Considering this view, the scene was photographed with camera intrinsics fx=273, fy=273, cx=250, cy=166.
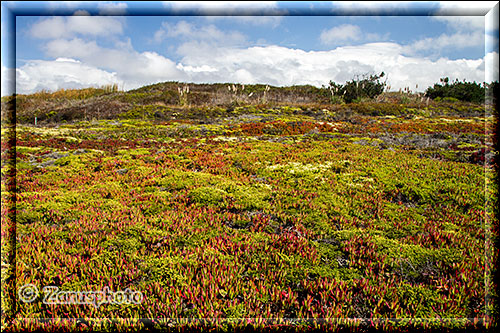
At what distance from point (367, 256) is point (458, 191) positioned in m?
4.75

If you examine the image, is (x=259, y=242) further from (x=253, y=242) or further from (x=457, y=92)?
(x=457, y=92)

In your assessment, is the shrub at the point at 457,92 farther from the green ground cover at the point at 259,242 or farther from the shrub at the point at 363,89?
the green ground cover at the point at 259,242

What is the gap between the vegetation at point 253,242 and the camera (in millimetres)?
3570

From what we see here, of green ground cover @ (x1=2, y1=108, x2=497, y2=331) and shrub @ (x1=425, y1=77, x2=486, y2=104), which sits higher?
shrub @ (x1=425, y1=77, x2=486, y2=104)

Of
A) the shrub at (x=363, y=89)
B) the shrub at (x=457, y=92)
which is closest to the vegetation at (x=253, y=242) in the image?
the shrub at (x=363, y=89)

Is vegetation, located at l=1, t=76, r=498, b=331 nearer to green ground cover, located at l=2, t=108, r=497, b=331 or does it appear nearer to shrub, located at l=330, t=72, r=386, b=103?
green ground cover, located at l=2, t=108, r=497, b=331

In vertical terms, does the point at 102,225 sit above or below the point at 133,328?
above

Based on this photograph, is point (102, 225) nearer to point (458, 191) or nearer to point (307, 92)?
point (458, 191)

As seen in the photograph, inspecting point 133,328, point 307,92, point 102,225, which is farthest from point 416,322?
point 307,92

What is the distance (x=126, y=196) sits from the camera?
24.7 ft

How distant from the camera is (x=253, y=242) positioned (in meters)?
5.26

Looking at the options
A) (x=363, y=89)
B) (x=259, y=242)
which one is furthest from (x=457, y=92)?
(x=259, y=242)

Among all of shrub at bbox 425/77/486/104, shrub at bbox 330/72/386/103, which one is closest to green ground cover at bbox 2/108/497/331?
shrub at bbox 330/72/386/103

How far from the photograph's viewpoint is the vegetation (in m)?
3.57
